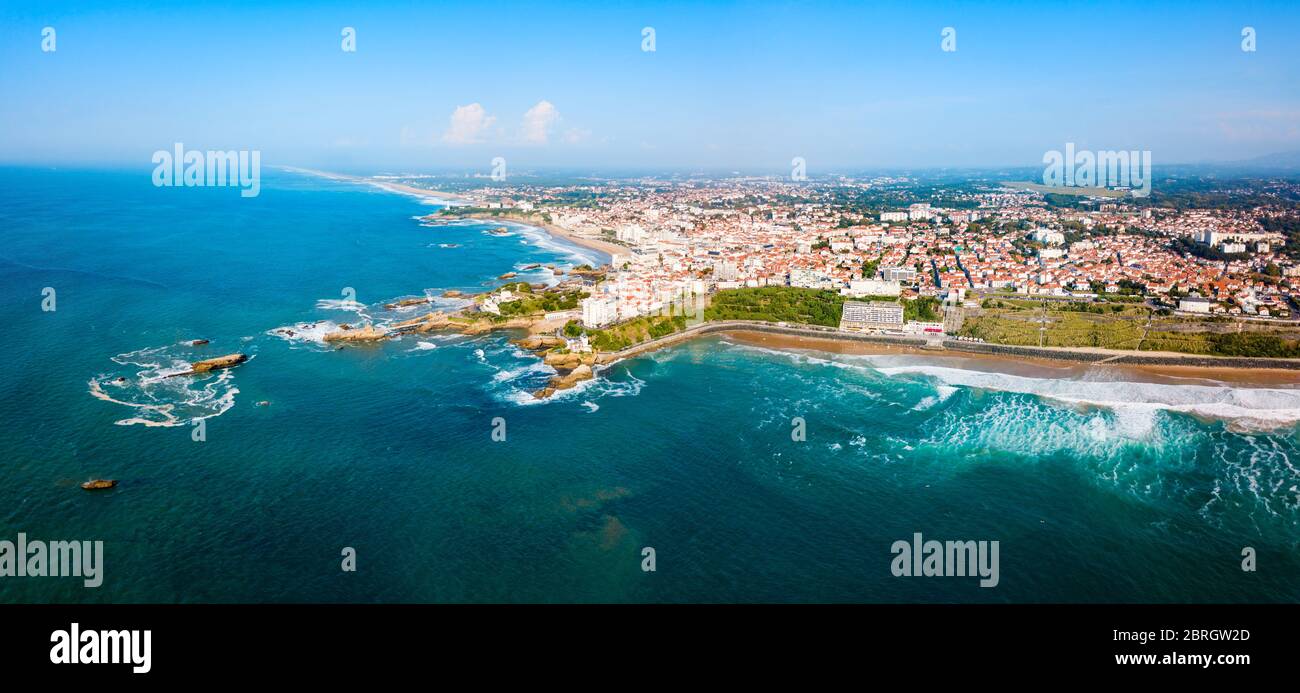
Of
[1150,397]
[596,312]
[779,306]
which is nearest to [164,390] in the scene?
[596,312]

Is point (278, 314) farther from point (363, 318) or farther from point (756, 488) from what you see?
point (756, 488)

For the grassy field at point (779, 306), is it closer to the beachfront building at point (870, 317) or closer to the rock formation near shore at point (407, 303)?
the beachfront building at point (870, 317)

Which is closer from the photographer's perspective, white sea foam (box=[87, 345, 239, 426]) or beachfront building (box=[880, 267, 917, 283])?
white sea foam (box=[87, 345, 239, 426])

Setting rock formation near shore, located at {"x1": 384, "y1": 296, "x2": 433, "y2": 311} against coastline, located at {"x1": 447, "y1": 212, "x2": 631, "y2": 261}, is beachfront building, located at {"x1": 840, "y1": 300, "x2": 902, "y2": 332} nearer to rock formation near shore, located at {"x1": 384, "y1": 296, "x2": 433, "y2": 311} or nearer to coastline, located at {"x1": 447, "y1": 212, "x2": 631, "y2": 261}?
rock formation near shore, located at {"x1": 384, "y1": 296, "x2": 433, "y2": 311}

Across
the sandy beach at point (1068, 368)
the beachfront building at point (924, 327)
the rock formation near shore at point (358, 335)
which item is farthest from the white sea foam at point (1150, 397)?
the rock formation near shore at point (358, 335)

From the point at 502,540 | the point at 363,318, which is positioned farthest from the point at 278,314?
the point at 502,540

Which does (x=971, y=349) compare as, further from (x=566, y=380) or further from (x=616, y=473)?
(x=616, y=473)

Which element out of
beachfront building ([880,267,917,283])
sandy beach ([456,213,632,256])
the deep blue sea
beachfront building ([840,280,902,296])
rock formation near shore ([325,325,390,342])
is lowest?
the deep blue sea

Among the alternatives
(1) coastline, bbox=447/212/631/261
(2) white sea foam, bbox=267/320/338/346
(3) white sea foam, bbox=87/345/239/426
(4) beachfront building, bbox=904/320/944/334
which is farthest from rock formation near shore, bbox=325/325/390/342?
(1) coastline, bbox=447/212/631/261
